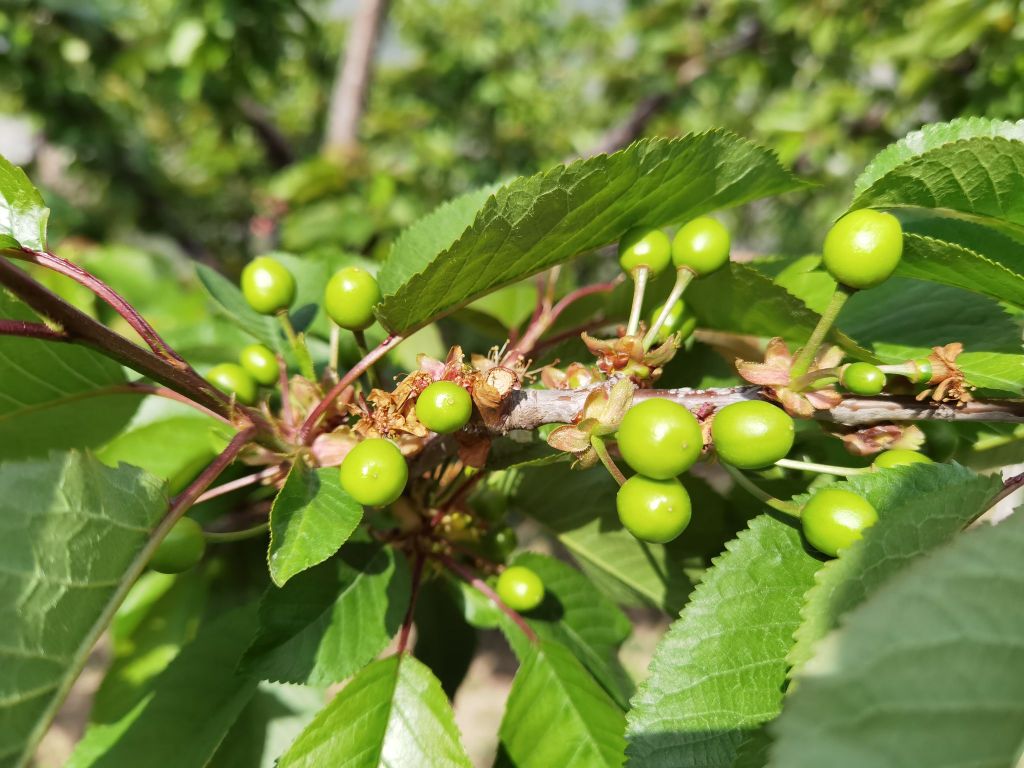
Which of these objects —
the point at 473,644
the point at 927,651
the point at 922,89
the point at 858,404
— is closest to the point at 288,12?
the point at 922,89

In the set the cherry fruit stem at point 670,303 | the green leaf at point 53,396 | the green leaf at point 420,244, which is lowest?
the cherry fruit stem at point 670,303

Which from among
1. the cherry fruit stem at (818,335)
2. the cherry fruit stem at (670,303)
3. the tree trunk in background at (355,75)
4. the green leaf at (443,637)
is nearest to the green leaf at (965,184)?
the cherry fruit stem at (818,335)

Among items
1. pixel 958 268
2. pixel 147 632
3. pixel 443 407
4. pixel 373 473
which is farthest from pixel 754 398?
pixel 147 632

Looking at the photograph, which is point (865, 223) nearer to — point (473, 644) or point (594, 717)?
point (594, 717)

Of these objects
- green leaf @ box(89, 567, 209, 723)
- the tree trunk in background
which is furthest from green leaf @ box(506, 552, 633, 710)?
the tree trunk in background

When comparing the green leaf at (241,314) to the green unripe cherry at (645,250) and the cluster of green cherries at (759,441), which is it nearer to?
the green unripe cherry at (645,250)

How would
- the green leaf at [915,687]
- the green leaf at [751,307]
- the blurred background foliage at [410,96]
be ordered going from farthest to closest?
the blurred background foliage at [410,96] < the green leaf at [751,307] < the green leaf at [915,687]

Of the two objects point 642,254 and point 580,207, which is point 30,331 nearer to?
point 580,207
